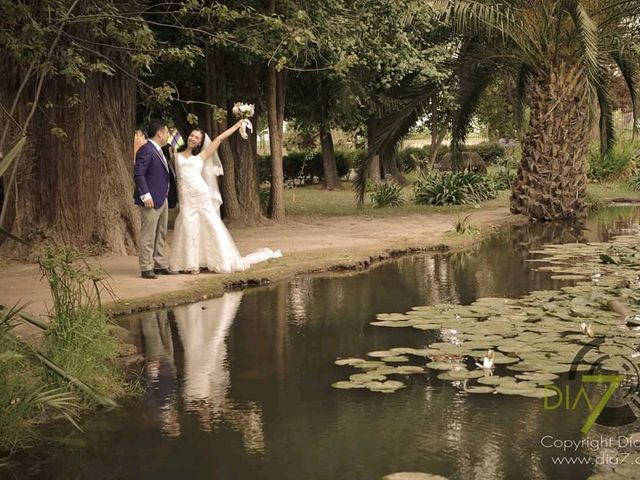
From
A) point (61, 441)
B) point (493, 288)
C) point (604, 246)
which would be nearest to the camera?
point (61, 441)

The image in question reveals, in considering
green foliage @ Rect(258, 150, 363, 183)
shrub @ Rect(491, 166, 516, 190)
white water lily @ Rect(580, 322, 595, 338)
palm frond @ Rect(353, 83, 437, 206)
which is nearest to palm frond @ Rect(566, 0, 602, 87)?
palm frond @ Rect(353, 83, 437, 206)

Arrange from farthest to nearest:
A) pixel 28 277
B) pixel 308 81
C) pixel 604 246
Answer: pixel 308 81
pixel 604 246
pixel 28 277

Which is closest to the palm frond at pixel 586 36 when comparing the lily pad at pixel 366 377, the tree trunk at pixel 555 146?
the tree trunk at pixel 555 146

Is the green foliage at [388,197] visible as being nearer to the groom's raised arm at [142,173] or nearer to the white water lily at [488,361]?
the groom's raised arm at [142,173]

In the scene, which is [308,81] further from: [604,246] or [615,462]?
[615,462]

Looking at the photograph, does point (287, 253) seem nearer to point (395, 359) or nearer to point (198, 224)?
point (198, 224)

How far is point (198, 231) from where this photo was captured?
12.5 m

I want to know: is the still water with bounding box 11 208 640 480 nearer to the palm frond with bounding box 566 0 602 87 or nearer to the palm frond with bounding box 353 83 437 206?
the palm frond with bounding box 566 0 602 87

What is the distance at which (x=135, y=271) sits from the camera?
12.7 m

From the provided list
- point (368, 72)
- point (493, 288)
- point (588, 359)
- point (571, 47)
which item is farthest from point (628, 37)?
point (588, 359)

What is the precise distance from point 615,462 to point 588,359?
7.43 ft

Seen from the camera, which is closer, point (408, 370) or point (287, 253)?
point (408, 370)

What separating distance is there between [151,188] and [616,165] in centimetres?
2132

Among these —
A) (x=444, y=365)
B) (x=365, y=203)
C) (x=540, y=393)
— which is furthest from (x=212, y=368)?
(x=365, y=203)
